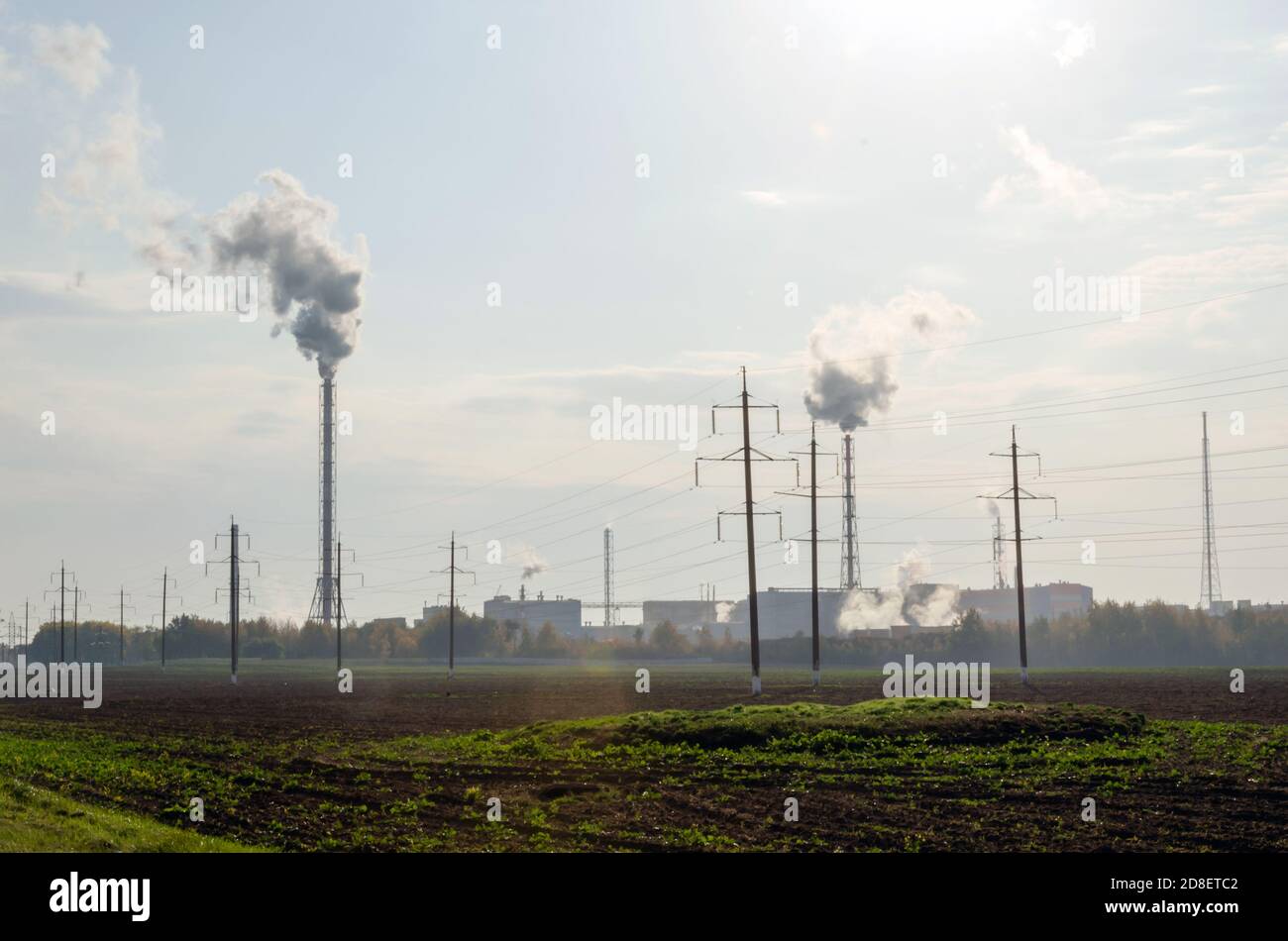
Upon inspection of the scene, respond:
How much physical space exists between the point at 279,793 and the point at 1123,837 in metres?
18.6

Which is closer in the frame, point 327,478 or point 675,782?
point 675,782

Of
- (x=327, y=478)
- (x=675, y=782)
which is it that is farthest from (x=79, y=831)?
(x=327, y=478)

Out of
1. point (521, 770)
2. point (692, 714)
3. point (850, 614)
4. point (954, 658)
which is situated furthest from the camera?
point (850, 614)

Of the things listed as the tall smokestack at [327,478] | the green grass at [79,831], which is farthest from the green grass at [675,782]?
the tall smokestack at [327,478]

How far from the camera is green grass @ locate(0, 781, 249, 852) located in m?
22.9

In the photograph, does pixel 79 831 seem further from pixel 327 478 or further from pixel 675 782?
pixel 327 478

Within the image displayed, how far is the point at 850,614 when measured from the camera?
192125mm

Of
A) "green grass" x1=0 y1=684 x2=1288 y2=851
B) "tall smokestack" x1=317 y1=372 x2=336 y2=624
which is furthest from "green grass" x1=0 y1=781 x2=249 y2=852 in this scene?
"tall smokestack" x1=317 y1=372 x2=336 y2=624

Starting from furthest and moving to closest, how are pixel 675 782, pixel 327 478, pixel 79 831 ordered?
pixel 327 478, pixel 675 782, pixel 79 831

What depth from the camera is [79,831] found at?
966 inches
